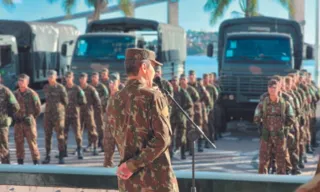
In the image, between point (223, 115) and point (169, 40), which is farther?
point (169, 40)

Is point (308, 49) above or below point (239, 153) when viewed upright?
above

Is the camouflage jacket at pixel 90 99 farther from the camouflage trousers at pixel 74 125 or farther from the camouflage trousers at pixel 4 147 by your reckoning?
the camouflage trousers at pixel 4 147

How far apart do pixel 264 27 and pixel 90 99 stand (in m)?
6.79

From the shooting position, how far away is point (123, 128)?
12.1 feet

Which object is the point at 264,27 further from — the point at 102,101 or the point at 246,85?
the point at 102,101

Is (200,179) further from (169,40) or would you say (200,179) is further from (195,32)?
(195,32)

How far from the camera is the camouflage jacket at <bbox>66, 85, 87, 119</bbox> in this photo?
10930mm

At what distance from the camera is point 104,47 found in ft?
51.3

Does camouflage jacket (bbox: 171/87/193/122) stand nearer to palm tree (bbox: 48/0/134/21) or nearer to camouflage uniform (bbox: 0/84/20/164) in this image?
camouflage uniform (bbox: 0/84/20/164)

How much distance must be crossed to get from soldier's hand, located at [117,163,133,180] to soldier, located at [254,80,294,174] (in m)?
4.84

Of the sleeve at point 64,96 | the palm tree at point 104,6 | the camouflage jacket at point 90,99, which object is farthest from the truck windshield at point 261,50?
the palm tree at point 104,6

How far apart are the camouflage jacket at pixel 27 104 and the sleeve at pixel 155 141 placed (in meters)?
6.25

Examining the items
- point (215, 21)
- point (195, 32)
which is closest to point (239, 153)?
point (215, 21)

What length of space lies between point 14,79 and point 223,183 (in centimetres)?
1363
